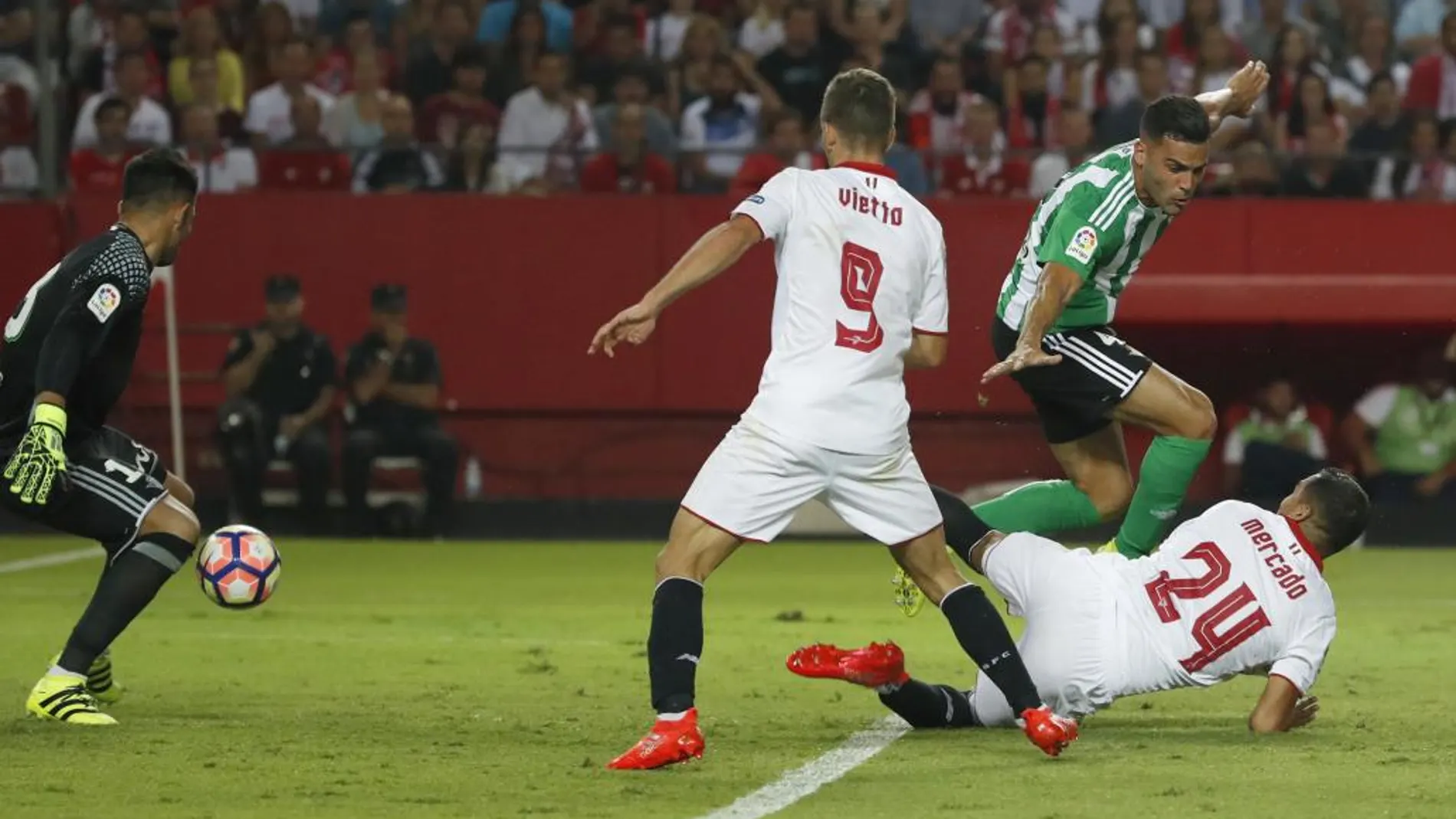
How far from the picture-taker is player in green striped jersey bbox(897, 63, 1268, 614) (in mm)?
8406

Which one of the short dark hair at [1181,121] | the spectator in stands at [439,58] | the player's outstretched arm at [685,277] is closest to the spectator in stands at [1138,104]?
the spectator in stands at [439,58]

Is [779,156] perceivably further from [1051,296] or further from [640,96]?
[1051,296]

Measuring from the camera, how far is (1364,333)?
17094mm

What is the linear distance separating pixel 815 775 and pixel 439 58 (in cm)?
1145

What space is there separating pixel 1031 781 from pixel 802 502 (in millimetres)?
1070

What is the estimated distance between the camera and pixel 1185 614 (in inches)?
297

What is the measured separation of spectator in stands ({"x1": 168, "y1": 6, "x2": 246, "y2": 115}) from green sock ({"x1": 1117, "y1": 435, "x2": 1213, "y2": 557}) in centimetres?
1023

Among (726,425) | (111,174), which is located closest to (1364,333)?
(726,425)

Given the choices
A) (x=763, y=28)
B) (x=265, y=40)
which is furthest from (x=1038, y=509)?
(x=265, y=40)

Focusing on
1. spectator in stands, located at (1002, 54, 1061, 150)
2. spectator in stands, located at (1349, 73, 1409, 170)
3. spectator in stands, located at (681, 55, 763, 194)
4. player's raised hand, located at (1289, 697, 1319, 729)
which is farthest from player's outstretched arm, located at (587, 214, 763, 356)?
spectator in stands, located at (1349, 73, 1409, 170)

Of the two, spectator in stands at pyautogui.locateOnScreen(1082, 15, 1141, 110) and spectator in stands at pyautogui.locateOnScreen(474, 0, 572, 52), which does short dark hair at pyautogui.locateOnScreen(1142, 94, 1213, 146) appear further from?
spectator in stands at pyautogui.locateOnScreen(474, 0, 572, 52)

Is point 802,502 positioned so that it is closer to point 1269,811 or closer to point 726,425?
point 1269,811

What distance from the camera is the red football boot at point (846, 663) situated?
294 inches

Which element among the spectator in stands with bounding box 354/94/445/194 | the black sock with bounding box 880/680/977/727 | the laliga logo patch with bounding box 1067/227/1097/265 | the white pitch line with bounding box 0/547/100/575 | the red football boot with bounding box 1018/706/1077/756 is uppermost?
the laliga logo patch with bounding box 1067/227/1097/265
